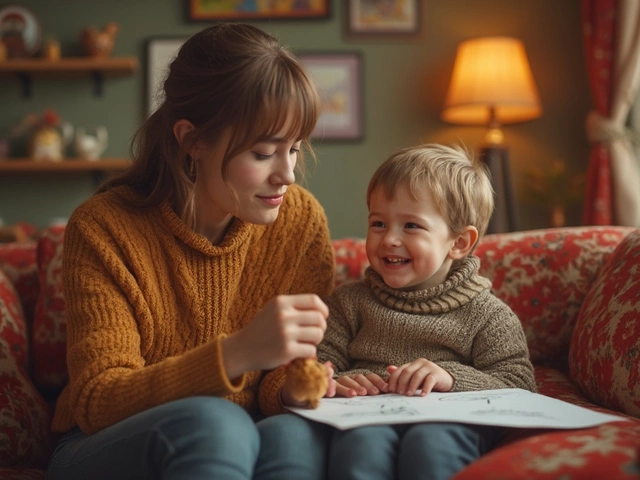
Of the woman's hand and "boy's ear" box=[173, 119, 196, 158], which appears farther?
"boy's ear" box=[173, 119, 196, 158]

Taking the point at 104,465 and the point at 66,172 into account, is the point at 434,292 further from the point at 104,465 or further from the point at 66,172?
the point at 66,172

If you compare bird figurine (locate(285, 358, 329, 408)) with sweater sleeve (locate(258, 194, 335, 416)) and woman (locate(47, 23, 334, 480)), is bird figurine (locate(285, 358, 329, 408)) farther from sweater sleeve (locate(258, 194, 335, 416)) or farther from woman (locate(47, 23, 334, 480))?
sweater sleeve (locate(258, 194, 335, 416))

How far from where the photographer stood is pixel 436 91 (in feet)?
12.5

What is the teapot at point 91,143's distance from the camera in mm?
3648

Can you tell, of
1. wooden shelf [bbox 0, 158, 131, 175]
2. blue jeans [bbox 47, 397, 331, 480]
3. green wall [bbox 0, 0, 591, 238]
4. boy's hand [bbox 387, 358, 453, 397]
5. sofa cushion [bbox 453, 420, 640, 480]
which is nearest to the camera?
sofa cushion [bbox 453, 420, 640, 480]

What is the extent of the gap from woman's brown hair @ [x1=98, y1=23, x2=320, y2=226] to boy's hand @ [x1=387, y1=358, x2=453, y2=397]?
46 centimetres

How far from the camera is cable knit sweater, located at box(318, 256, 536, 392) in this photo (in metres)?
1.38

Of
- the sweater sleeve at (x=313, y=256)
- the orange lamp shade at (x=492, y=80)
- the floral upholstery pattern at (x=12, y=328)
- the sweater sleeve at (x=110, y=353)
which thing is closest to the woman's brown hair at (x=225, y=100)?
the sweater sleeve at (x=110, y=353)

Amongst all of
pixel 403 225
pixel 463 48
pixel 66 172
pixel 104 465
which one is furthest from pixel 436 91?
pixel 104 465

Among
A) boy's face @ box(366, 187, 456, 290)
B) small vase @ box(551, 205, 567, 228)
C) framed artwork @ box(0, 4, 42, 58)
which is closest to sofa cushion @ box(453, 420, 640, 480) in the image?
boy's face @ box(366, 187, 456, 290)

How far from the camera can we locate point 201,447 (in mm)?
1008

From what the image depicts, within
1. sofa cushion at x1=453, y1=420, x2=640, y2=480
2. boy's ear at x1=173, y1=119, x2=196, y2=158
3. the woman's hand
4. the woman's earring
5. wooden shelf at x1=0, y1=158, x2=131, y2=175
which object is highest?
boy's ear at x1=173, y1=119, x2=196, y2=158

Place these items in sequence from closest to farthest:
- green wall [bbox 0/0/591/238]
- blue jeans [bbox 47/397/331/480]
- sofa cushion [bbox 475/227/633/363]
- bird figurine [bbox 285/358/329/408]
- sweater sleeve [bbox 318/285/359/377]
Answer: blue jeans [bbox 47/397/331/480] < bird figurine [bbox 285/358/329/408] < sweater sleeve [bbox 318/285/359/377] < sofa cushion [bbox 475/227/633/363] < green wall [bbox 0/0/591/238]

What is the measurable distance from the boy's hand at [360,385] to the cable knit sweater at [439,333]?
0.05m
